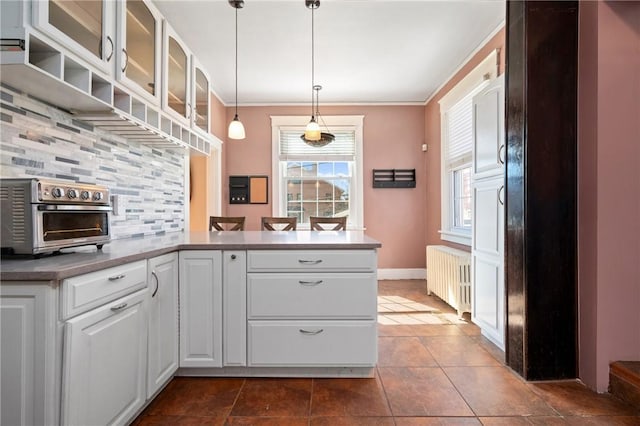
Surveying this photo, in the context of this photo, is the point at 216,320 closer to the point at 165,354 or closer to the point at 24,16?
the point at 165,354

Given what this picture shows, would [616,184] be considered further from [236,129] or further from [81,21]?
[81,21]

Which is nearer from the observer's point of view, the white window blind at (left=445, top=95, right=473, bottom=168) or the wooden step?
the wooden step

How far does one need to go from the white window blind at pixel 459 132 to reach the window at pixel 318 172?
1.29m

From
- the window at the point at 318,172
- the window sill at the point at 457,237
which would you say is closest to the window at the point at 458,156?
the window sill at the point at 457,237

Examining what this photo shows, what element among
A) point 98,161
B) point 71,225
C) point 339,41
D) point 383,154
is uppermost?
point 339,41

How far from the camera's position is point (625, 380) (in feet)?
5.58

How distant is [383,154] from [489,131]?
8.06 feet

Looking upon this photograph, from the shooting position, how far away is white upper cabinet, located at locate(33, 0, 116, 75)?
127cm

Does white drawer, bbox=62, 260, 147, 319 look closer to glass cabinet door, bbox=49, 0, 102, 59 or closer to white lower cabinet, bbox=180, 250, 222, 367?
white lower cabinet, bbox=180, 250, 222, 367

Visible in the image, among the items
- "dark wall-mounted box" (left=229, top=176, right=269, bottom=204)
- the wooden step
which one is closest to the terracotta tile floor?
the wooden step

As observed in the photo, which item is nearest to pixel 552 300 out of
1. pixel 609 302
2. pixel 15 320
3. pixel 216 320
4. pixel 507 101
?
pixel 609 302

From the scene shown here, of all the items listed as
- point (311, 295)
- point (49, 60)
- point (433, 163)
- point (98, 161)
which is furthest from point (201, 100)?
point (433, 163)

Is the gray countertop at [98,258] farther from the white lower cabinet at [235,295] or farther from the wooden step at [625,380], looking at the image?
the wooden step at [625,380]

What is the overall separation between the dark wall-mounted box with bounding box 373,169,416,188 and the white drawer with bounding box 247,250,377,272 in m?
3.15
